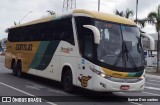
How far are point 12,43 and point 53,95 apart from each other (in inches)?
429

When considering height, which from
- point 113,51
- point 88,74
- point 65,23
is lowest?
point 88,74

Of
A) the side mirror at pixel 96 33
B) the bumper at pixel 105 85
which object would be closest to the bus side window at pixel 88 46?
the side mirror at pixel 96 33

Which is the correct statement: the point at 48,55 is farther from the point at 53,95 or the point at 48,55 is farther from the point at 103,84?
the point at 103,84

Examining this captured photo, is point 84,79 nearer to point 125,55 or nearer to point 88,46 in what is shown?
point 88,46

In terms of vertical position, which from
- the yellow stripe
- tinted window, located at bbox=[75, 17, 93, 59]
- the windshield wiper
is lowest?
the yellow stripe

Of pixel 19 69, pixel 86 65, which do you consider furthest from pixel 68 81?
pixel 19 69

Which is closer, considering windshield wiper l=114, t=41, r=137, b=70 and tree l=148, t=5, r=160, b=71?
windshield wiper l=114, t=41, r=137, b=70

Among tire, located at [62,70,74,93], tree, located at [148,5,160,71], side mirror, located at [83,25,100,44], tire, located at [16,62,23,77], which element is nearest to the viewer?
side mirror, located at [83,25,100,44]

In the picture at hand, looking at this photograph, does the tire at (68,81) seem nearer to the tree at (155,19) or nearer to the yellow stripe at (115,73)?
the yellow stripe at (115,73)

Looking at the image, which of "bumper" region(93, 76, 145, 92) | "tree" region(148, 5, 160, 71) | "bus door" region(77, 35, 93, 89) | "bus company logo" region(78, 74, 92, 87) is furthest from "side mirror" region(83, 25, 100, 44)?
"tree" region(148, 5, 160, 71)

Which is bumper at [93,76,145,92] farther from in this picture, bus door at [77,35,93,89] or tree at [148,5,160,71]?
tree at [148,5,160,71]

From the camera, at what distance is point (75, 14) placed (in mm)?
15898

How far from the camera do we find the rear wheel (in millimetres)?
16031

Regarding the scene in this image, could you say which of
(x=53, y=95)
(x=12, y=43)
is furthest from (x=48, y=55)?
(x=12, y=43)
